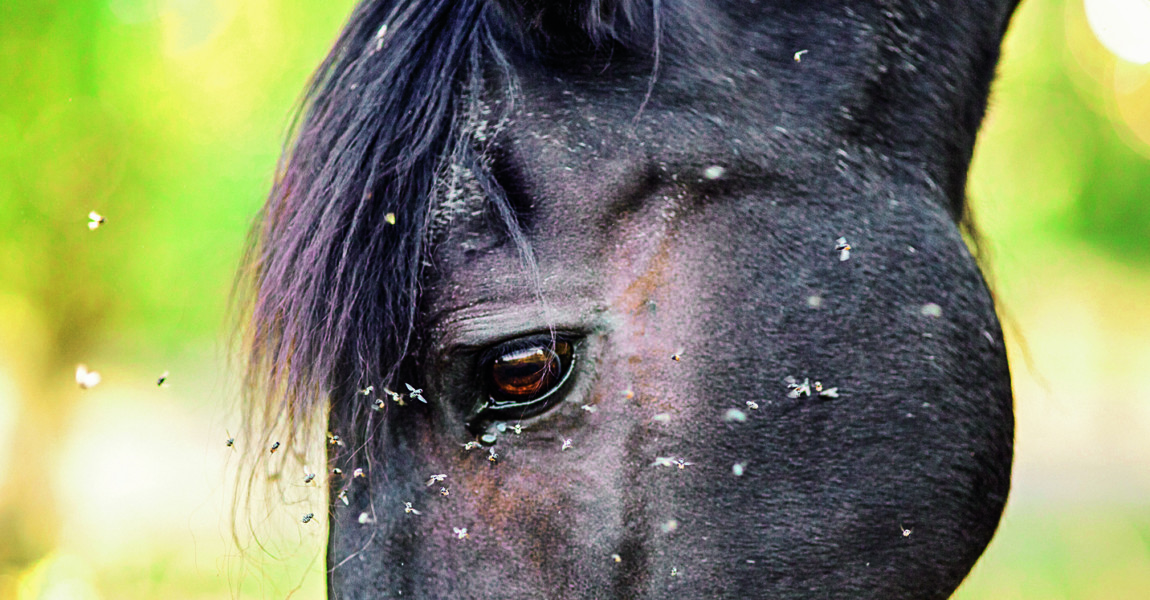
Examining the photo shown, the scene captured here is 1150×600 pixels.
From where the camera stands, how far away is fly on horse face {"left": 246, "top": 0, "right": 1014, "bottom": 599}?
132cm

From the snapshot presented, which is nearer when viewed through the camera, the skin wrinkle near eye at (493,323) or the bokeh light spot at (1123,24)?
the skin wrinkle near eye at (493,323)

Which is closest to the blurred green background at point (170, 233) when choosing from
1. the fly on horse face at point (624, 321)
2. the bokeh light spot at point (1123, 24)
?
the bokeh light spot at point (1123, 24)

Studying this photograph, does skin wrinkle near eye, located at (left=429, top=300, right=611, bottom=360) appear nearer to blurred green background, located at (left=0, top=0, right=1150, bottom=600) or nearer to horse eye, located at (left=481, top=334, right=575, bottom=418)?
horse eye, located at (left=481, top=334, right=575, bottom=418)

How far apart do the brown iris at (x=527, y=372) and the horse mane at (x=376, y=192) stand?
0.14 metres

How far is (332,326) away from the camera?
4.35ft

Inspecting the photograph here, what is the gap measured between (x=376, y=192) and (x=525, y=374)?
0.36 m

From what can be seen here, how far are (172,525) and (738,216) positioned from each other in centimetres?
805

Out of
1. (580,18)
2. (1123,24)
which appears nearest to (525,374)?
(580,18)

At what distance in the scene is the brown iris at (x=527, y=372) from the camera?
132 centimetres

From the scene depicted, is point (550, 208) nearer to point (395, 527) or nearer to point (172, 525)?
point (395, 527)

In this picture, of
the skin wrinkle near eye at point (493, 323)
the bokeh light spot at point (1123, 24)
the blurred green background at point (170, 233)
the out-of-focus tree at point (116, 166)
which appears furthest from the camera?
the blurred green background at point (170, 233)

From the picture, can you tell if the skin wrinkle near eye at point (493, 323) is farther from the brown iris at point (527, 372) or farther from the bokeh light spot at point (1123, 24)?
the bokeh light spot at point (1123, 24)

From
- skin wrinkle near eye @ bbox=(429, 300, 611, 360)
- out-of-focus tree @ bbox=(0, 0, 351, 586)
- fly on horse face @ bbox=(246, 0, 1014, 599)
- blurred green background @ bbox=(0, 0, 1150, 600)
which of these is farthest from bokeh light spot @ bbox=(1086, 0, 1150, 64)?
out-of-focus tree @ bbox=(0, 0, 351, 586)

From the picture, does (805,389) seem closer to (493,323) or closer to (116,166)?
(493,323)
